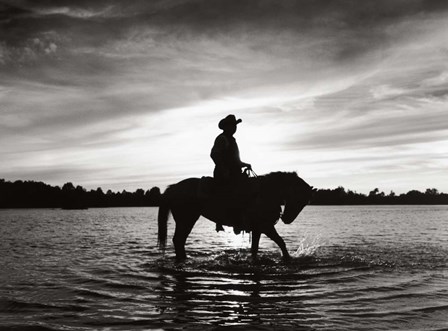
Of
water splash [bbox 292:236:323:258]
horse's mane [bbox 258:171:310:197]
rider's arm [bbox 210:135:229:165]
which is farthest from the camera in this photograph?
water splash [bbox 292:236:323:258]

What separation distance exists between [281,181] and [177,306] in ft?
19.9

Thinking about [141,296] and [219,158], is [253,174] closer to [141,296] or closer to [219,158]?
[219,158]

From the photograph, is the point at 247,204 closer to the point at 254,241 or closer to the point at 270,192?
the point at 270,192

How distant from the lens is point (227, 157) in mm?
11516

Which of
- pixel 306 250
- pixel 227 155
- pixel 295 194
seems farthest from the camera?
pixel 306 250

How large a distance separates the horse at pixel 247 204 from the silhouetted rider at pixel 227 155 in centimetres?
38

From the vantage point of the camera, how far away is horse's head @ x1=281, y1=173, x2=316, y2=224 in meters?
12.0

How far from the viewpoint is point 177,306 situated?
6742mm

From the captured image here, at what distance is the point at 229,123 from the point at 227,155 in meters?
0.91

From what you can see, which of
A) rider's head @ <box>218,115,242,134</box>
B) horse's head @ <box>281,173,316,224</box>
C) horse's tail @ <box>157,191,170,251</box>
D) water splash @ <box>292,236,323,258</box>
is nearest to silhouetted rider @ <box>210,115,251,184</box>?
rider's head @ <box>218,115,242,134</box>

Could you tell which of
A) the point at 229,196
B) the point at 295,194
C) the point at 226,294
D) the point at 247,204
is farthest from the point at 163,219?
the point at 226,294

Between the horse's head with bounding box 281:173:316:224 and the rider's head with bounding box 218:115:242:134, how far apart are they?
7.24 feet

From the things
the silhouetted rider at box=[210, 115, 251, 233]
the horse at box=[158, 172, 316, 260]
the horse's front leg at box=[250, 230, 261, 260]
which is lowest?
the horse's front leg at box=[250, 230, 261, 260]

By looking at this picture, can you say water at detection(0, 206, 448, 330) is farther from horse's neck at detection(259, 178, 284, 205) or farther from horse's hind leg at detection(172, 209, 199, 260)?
horse's neck at detection(259, 178, 284, 205)
